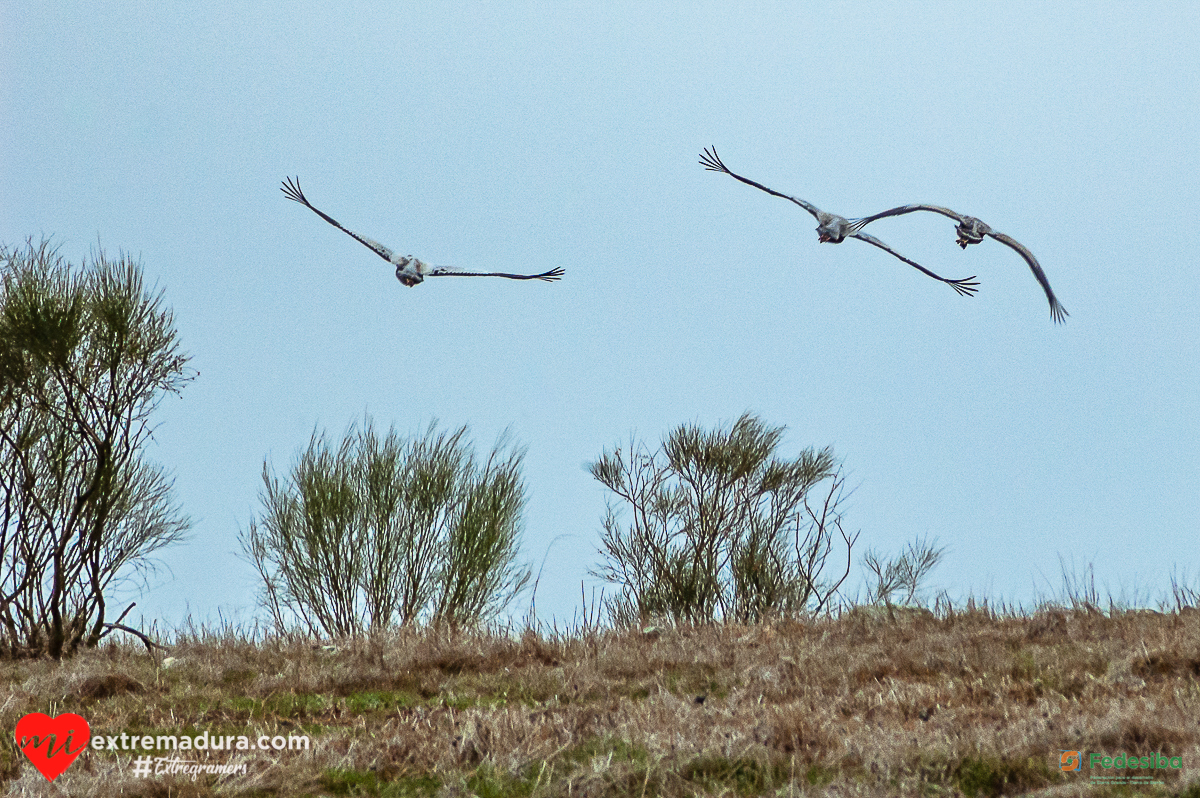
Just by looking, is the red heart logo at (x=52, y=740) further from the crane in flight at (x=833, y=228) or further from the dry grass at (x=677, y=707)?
the crane in flight at (x=833, y=228)

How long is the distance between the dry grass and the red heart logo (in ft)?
0.21

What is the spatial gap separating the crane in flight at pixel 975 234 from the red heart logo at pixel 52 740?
6767 mm

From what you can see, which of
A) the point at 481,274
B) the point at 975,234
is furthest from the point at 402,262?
the point at 975,234

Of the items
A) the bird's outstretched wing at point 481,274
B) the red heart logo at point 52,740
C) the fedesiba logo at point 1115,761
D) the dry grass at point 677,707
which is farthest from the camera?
the bird's outstretched wing at point 481,274

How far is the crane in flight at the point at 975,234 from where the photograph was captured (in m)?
8.29

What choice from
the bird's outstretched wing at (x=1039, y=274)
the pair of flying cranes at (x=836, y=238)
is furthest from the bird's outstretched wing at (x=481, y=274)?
the bird's outstretched wing at (x=1039, y=274)

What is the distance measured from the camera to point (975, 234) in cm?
898

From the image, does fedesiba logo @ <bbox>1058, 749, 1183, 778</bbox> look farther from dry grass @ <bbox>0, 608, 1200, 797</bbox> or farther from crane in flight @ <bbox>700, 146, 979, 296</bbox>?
crane in flight @ <bbox>700, 146, 979, 296</bbox>

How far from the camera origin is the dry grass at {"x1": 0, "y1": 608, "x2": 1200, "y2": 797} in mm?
3441

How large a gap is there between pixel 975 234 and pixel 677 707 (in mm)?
5999

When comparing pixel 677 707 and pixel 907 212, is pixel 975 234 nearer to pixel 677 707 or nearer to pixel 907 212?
pixel 907 212

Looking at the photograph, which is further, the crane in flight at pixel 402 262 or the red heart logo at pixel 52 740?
the crane in flight at pixel 402 262

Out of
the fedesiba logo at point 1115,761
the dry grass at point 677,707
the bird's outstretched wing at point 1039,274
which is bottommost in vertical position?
the fedesiba logo at point 1115,761

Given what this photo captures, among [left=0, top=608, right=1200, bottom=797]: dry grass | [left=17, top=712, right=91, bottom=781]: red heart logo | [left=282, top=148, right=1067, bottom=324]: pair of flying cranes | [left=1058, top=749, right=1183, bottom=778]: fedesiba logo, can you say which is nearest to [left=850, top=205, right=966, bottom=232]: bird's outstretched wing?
[left=282, top=148, right=1067, bottom=324]: pair of flying cranes
